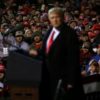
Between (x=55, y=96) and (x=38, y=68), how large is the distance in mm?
405

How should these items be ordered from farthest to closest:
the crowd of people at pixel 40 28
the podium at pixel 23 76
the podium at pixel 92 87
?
the crowd of people at pixel 40 28 → the podium at pixel 92 87 → the podium at pixel 23 76

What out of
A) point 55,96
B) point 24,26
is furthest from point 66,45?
point 24,26

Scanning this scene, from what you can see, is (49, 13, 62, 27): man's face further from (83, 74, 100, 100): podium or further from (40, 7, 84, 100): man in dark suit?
(83, 74, 100, 100): podium

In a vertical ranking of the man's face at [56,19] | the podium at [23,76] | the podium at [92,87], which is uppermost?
the man's face at [56,19]

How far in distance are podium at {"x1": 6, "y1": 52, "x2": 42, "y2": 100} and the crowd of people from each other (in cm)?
22

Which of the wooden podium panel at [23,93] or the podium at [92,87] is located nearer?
the wooden podium panel at [23,93]

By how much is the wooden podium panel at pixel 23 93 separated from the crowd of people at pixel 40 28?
424 millimetres

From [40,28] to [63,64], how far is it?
774cm

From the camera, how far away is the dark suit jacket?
6946 millimetres

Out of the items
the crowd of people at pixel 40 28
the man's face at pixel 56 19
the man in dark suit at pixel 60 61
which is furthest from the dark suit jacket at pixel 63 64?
the crowd of people at pixel 40 28

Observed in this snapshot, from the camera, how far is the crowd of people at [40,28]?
34.3 feet

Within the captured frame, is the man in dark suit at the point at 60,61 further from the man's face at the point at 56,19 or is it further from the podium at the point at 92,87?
the podium at the point at 92,87

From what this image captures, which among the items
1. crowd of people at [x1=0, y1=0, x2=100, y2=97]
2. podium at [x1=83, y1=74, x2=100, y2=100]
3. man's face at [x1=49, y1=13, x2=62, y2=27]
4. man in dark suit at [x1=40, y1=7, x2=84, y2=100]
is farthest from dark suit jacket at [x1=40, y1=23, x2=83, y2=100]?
podium at [x1=83, y1=74, x2=100, y2=100]

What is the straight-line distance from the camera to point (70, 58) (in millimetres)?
6957
